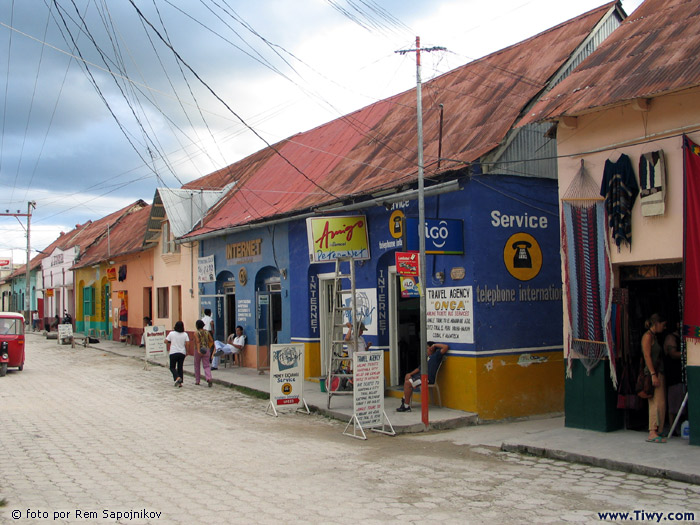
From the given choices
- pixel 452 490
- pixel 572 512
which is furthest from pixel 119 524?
pixel 572 512

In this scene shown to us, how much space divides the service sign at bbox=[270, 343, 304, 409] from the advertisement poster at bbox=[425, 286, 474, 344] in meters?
2.51

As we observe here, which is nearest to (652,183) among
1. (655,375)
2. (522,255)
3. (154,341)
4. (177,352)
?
(655,375)

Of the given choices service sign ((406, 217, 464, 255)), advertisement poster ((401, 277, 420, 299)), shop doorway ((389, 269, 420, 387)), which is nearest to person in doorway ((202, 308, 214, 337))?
shop doorway ((389, 269, 420, 387))

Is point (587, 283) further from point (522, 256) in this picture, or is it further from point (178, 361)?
point (178, 361)

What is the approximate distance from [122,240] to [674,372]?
1115 inches

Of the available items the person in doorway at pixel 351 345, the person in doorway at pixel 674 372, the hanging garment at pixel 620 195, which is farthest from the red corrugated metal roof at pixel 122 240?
the person in doorway at pixel 674 372

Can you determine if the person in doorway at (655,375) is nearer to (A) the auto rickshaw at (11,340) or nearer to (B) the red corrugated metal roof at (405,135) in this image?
(B) the red corrugated metal roof at (405,135)

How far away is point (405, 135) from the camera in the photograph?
15.4 metres

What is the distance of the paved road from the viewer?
6.32 m

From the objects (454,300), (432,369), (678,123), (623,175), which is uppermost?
(678,123)

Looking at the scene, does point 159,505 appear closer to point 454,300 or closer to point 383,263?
point 454,300

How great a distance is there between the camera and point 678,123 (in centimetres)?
869

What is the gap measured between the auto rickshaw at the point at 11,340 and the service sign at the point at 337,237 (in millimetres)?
10257

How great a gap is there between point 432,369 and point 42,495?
22.3 ft
